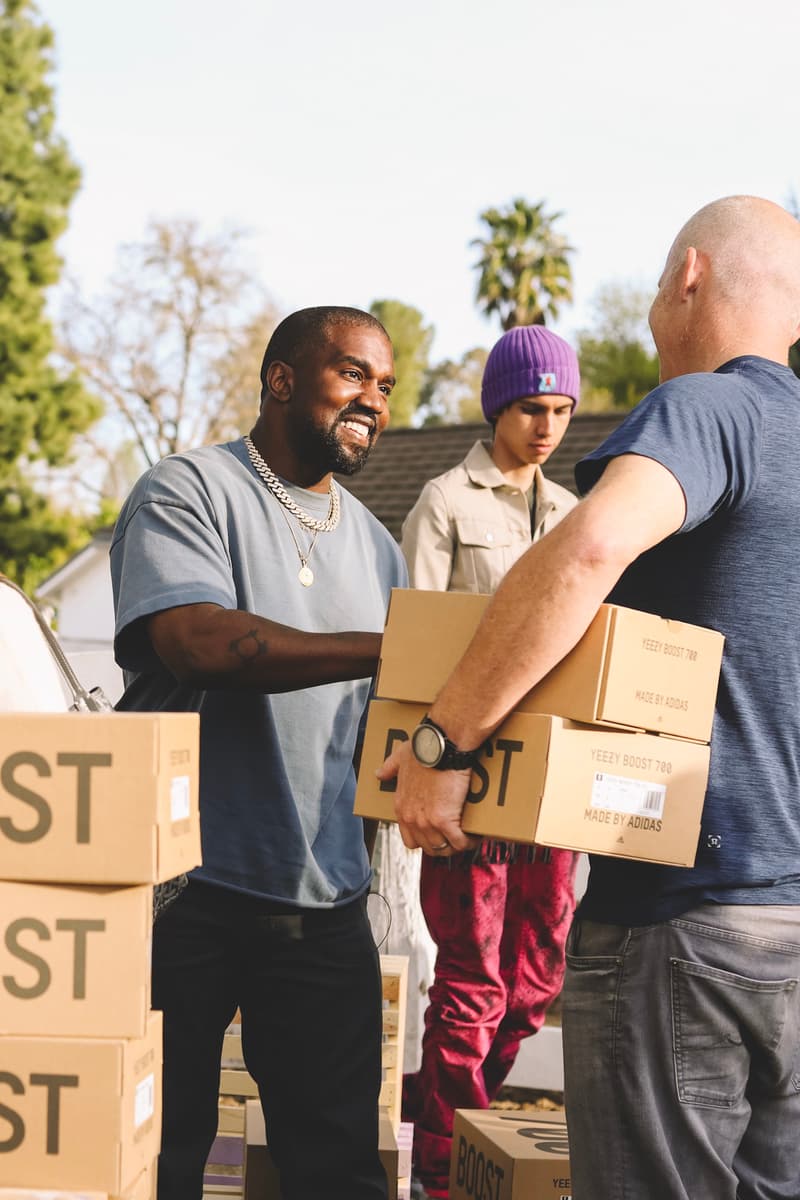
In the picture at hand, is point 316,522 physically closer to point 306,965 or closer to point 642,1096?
point 306,965

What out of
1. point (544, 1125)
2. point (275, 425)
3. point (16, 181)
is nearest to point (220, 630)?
point (275, 425)

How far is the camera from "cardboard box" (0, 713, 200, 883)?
2037 millimetres

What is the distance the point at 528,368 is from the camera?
4.66 m

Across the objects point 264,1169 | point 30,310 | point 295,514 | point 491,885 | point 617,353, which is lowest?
point 264,1169

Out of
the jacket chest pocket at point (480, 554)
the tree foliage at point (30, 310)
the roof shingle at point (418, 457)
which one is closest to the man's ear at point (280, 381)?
the jacket chest pocket at point (480, 554)

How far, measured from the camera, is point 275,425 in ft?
10.3

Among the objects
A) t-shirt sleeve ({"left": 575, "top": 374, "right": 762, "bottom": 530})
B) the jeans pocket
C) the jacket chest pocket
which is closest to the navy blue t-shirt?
t-shirt sleeve ({"left": 575, "top": 374, "right": 762, "bottom": 530})

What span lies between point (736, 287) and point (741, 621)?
573 mm

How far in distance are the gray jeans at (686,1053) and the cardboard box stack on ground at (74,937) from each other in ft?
2.36

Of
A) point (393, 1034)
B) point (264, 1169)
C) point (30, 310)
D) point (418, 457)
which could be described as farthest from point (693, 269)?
point (30, 310)

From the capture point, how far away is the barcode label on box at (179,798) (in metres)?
2.12

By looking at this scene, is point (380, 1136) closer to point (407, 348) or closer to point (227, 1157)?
point (227, 1157)

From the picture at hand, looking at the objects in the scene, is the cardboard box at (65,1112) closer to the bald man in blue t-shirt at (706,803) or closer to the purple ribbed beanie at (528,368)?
the bald man in blue t-shirt at (706,803)

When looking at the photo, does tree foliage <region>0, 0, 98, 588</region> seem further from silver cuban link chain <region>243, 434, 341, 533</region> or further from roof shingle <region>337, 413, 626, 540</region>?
silver cuban link chain <region>243, 434, 341, 533</region>
